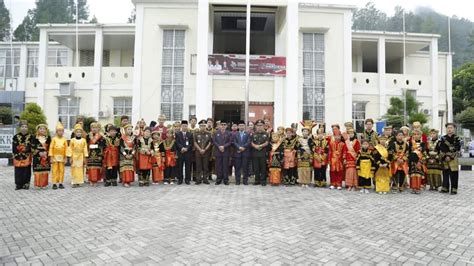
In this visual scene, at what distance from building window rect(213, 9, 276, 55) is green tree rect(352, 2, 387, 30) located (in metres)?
40.7

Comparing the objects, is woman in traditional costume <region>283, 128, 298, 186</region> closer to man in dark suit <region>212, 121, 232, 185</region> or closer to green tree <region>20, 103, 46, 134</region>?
man in dark suit <region>212, 121, 232, 185</region>

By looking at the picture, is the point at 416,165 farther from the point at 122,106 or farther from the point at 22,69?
the point at 22,69

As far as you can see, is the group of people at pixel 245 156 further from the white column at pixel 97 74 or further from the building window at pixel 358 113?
the building window at pixel 358 113

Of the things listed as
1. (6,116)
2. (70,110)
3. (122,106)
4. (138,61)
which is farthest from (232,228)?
(6,116)

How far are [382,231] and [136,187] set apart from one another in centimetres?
615

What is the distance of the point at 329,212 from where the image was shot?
6.08m

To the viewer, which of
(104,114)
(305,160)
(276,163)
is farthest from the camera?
(104,114)

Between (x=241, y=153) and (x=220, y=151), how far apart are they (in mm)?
606

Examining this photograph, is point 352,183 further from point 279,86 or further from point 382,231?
point 279,86

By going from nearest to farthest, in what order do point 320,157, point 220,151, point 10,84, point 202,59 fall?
point 320,157 < point 220,151 < point 202,59 < point 10,84

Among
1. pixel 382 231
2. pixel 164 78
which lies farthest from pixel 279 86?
pixel 382 231

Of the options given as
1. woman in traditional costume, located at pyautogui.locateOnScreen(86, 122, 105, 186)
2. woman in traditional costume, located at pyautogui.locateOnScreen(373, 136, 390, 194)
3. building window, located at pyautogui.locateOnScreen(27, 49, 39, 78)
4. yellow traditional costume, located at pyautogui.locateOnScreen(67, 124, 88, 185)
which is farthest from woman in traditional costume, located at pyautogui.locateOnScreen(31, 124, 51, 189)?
building window, located at pyautogui.locateOnScreen(27, 49, 39, 78)

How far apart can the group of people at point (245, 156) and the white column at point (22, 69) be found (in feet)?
62.3

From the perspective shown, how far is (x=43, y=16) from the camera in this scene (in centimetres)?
5188
